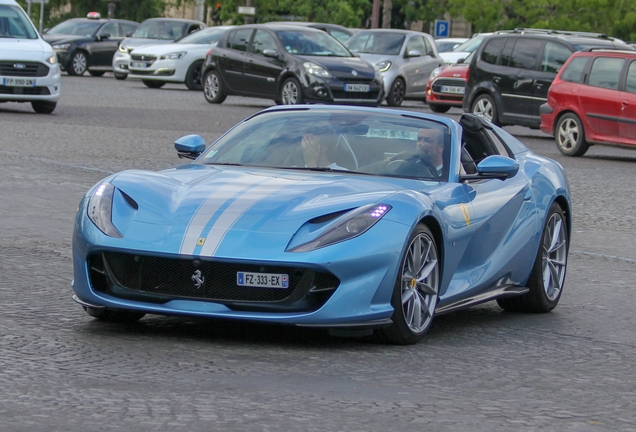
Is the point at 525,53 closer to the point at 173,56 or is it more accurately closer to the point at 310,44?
the point at 310,44

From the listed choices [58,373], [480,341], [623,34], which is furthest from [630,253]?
[623,34]

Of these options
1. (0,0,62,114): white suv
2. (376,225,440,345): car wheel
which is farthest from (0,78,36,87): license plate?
(376,225,440,345): car wheel

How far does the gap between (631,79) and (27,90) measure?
10039mm

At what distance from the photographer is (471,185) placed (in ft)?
25.3

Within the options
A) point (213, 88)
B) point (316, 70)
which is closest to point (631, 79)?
point (316, 70)

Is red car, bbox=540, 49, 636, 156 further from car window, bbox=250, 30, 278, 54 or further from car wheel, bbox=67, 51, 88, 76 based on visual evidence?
car wheel, bbox=67, 51, 88, 76

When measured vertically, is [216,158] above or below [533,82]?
above

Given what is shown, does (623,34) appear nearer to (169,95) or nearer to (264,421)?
(169,95)

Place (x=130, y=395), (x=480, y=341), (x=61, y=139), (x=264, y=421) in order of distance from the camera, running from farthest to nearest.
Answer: (x=61, y=139), (x=480, y=341), (x=130, y=395), (x=264, y=421)

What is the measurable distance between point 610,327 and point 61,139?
42.6 ft

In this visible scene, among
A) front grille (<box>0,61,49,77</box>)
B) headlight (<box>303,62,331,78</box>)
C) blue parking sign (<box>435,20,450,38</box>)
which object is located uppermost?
front grille (<box>0,61,49,77</box>)

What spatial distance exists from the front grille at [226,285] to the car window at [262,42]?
75.0 ft

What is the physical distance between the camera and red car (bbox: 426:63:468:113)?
29922mm

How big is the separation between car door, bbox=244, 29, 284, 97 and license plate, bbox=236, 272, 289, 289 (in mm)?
22331
